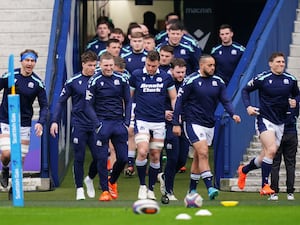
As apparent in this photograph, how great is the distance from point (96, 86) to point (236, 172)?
3338 mm

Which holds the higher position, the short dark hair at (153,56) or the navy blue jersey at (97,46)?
the short dark hair at (153,56)

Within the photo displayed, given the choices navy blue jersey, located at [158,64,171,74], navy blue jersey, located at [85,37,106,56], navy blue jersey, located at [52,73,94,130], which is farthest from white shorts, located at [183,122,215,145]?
navy blue jersey, located at [85,37,106,56]

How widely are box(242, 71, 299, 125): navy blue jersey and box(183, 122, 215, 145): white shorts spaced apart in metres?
0.89

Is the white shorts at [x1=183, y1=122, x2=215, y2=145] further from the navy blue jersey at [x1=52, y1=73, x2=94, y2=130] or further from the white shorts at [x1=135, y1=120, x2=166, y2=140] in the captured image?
the navy blue jersey at [x1=52, y1=73, x2=94, y2=130]

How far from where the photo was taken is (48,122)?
2159cm

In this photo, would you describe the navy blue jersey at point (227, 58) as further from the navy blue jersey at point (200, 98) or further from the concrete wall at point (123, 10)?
the concrete wall at point (123, 10)

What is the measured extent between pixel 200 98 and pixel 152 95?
0.91 meters

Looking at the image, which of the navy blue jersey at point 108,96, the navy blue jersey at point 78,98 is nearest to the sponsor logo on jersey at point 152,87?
the navy blue jersey at point 108,96

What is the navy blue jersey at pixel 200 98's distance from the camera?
1906cm

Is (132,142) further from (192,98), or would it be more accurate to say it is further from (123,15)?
(123,15)

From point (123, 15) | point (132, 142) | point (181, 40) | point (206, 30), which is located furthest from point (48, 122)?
point (123, 15)

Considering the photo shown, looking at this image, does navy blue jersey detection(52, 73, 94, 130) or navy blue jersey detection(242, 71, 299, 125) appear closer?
navy blue jersey detection(242, 71, 299, 125)

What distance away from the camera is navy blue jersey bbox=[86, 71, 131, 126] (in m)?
19.3

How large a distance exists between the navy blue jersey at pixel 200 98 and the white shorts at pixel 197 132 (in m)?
0.06
